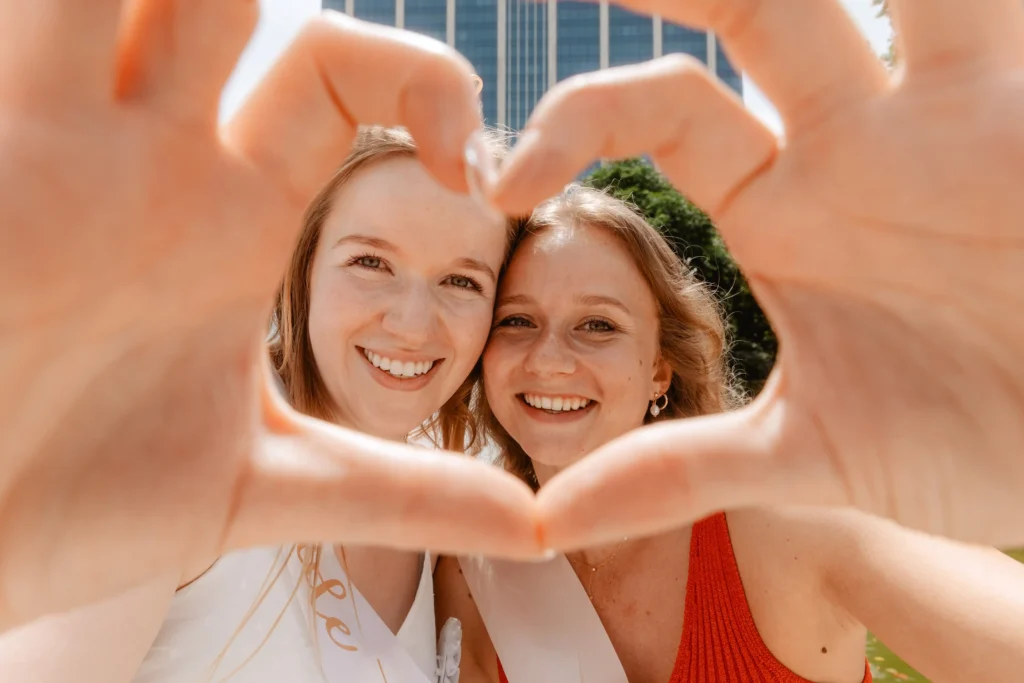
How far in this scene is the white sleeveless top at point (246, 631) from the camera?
4.12ft

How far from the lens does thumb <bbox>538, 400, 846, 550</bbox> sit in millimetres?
669

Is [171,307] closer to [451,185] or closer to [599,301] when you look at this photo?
[451,185]

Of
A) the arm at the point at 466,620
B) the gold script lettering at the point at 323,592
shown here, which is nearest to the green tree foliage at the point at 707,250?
the arm at the point at 466,620

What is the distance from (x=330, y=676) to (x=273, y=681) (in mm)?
116

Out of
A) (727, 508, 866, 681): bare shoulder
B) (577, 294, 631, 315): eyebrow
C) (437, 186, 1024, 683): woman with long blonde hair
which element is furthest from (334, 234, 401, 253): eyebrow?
(727, 508, 866, 681): bare shoulder

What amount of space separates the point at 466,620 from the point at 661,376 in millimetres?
859

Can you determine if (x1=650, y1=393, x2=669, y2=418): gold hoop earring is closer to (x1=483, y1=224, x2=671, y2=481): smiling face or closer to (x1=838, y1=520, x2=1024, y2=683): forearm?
(x1=483, y1=224, x2=671, y2=481): smiling face

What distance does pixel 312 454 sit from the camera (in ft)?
2.24

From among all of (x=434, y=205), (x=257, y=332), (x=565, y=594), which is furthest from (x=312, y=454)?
(x=565, y=594)

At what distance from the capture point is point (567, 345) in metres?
1.69

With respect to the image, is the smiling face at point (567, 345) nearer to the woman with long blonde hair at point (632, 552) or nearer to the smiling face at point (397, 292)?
the woman with long blonde hair at point (632, 552)

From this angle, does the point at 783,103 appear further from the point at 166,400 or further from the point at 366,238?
the point at 366,238

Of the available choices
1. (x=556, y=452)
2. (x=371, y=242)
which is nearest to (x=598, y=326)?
(x=556, y=452)

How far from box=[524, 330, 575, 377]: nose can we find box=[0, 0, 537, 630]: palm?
962mm
